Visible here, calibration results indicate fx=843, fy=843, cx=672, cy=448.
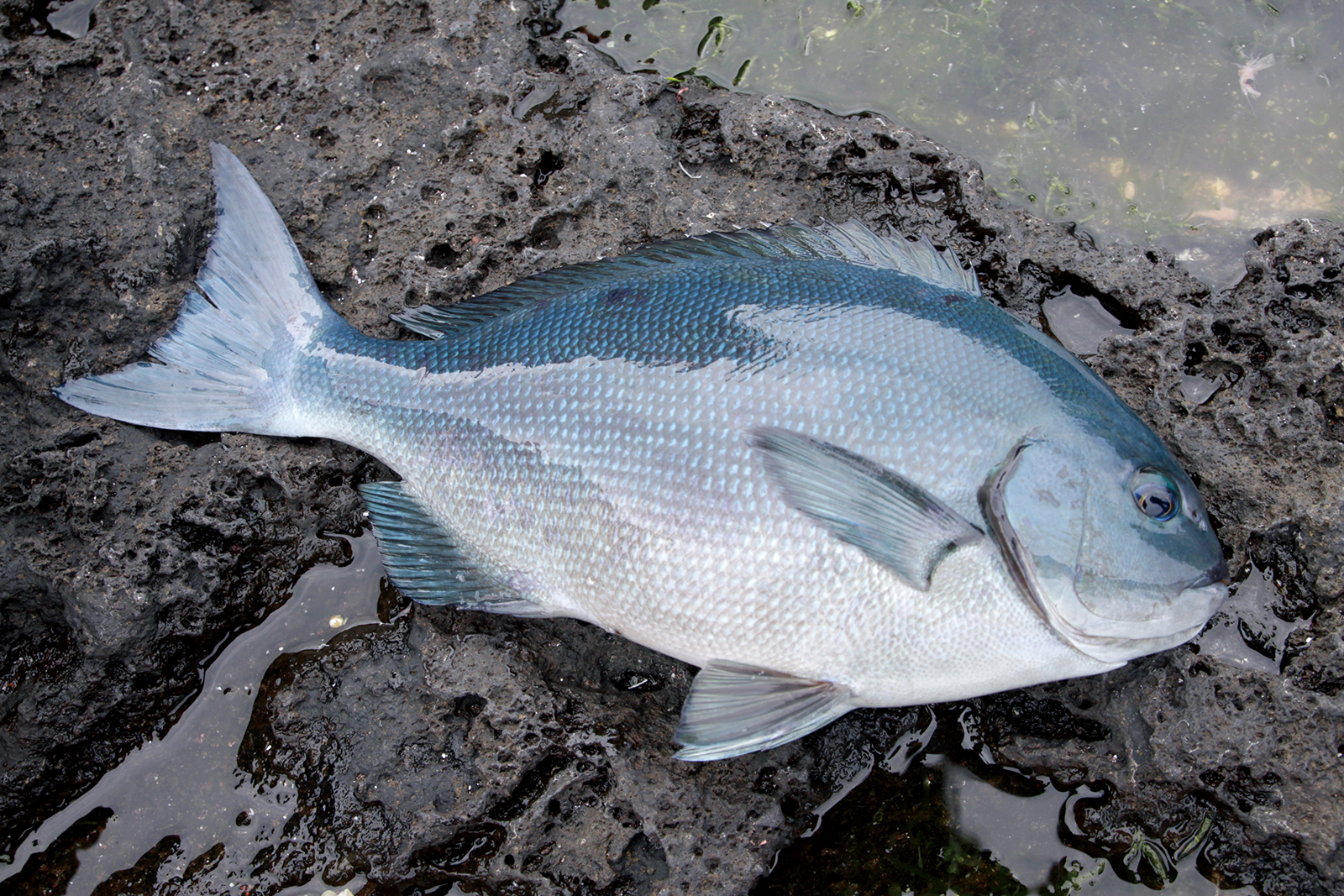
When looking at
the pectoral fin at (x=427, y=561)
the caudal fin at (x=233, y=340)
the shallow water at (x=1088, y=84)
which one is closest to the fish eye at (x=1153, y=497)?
the shallow water at (x=1088, y=84)

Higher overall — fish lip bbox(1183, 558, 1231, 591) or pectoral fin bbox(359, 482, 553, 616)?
fish lip bbox(1183, 558, 1231, 591)

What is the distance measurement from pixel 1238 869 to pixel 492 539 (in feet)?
7.46

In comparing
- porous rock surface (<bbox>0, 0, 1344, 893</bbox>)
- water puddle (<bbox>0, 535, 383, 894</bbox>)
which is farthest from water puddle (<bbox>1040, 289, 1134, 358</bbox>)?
water puddle (<bbox>0, 535, 383, 894</bbox>)

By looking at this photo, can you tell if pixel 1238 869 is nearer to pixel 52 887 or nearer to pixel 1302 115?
pixel 1302 115

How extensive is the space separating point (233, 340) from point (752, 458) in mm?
1624

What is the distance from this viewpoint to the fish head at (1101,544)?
2.00 meters

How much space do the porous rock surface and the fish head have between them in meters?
0.42

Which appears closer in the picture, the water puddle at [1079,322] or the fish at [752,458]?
the fish at [752,458]

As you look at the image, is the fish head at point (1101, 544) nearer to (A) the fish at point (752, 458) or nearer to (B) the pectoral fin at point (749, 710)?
(A) the fish at point (752, 458)

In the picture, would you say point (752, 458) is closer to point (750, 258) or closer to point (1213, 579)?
point (750, 258)

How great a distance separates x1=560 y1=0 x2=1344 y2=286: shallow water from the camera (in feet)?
9.82

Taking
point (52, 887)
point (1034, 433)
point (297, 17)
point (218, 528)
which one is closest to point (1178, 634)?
point (1034, 433)

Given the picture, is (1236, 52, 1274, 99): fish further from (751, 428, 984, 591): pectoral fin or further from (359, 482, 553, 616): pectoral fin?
(359, 482, 553, 616): pectoral fin

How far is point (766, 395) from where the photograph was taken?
2.15m
